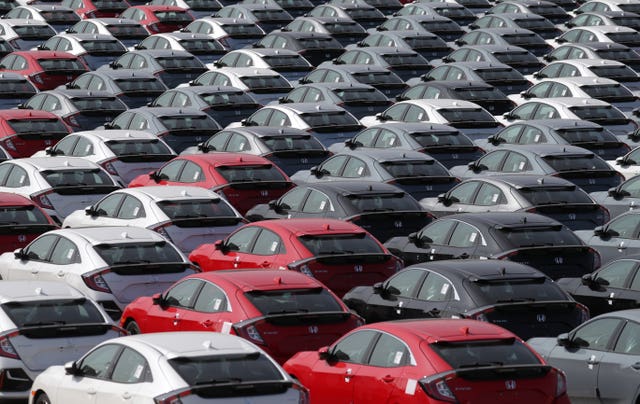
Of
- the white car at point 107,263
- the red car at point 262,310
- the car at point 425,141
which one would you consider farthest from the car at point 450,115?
the red car at point 262,310

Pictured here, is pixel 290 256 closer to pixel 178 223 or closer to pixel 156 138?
pixel 178 223

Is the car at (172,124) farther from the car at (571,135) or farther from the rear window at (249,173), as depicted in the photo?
the car at (571,135)

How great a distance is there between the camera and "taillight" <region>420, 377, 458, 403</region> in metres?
14.5

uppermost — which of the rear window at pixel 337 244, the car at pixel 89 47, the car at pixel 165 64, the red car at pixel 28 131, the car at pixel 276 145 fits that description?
the rear window at pixel 337 244

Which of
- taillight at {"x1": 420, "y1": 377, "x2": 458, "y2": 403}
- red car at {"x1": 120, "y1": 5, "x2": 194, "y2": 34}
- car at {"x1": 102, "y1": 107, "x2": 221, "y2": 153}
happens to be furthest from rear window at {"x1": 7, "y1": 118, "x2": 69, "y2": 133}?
red car at {"x1": 120, "y1": 5, "x2": 194, "y2": 34}

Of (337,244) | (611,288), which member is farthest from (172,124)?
(611,288)

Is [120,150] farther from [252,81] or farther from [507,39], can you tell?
[507,39]

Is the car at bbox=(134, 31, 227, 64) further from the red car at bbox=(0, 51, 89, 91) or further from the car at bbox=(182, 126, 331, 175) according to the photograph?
the car at bbox=(182, 126, 331, 175)

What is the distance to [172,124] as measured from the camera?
32.8m

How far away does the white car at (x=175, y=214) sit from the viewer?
23.4 m

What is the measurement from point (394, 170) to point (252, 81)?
12.4m

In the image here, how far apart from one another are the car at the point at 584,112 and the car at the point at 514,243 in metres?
10.9

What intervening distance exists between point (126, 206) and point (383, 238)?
358cm

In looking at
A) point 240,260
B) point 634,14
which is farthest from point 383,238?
point 634,14
